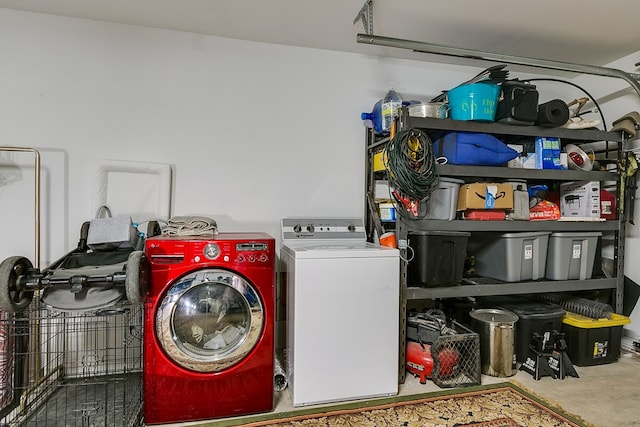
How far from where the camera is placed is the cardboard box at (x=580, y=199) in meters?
2.92

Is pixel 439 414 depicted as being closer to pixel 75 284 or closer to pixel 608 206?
pixel 75 284

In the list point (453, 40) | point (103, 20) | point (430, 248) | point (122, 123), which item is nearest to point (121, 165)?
point (122, 123)

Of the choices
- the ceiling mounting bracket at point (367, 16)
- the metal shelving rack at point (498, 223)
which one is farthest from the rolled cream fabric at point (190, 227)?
the ceiling mounting bracket at point (367, 16)

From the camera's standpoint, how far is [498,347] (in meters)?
2.59

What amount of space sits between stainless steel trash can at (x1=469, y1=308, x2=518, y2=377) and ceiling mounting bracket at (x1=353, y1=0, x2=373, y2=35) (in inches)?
85.6

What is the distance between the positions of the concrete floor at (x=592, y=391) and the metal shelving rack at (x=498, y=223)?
454mm

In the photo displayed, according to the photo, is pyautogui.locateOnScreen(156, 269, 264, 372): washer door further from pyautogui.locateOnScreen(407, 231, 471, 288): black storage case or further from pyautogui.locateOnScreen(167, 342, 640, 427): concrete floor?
pyautogui.locateOnScreen(407, 231, 471, 288): black storage case

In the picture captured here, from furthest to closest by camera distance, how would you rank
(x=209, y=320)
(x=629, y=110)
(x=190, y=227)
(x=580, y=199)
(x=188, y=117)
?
(x=629, y=110), (x=580, y=199), (x=188, y=117), (x=190, y=227), (x=209, y=320)

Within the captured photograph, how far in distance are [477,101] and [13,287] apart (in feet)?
9.34

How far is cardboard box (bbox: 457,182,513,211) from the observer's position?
8.60ft

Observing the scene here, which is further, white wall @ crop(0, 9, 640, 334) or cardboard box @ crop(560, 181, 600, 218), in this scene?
cardboard box @ crop(560, 181, 600, 218)

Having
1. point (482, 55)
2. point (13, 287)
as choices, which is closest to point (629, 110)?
point (482, 55)

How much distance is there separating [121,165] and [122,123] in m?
0.31

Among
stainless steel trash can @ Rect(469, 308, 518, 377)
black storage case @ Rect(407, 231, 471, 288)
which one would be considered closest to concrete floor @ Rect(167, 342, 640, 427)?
stainless steel trash can @ Rect(469, 308, 518, 377)
